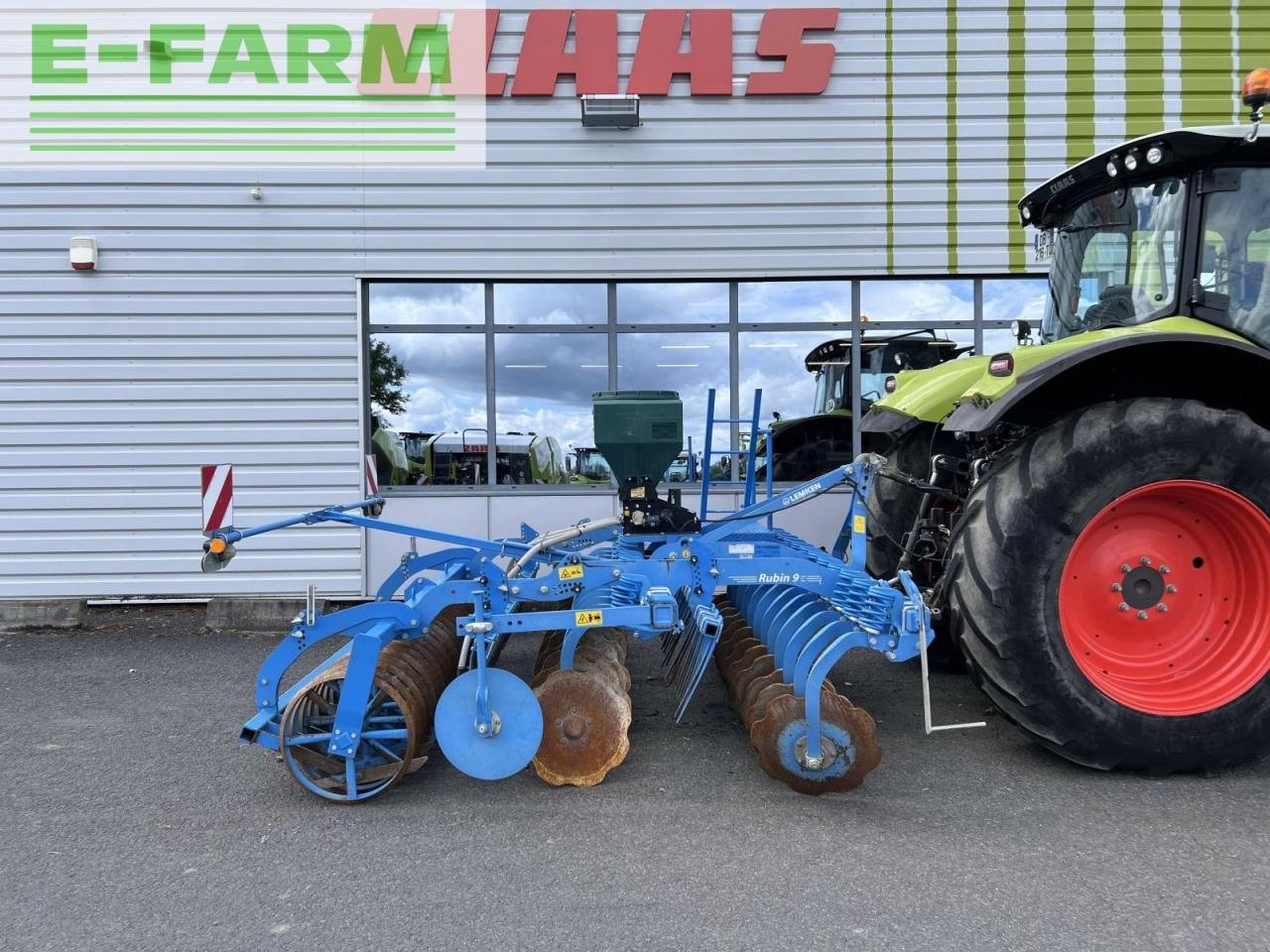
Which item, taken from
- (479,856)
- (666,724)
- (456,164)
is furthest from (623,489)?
(456,164)

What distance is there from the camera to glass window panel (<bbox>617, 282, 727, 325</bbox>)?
22.0 feet

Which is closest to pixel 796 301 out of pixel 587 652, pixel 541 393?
pixel 541 393

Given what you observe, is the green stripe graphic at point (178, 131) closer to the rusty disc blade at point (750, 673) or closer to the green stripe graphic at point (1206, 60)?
the rusty disc blade at point (750, 673)

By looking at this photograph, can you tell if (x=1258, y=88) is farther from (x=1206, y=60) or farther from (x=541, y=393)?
(x=541, y=393)

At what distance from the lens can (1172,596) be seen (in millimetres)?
3479

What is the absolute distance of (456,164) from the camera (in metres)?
6.49

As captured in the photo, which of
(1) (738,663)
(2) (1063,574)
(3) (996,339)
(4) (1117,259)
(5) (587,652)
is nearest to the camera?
→ (2) (1063,574)

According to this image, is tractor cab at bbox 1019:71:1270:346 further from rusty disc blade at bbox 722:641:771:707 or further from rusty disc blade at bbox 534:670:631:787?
rusty disc blade at bbox 534:670:631:787

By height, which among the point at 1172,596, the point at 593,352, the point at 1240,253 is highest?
the point at 1240,253

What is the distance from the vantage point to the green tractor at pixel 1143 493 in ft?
10.5

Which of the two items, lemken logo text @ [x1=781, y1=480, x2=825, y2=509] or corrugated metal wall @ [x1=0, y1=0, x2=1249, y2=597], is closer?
lemken logo text @ [x1=781, y1=480, x2=825, y2=509]

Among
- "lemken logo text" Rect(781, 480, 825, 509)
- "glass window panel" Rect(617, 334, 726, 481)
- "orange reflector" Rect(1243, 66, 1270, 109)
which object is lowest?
"lemken logo text" Rect(781, 480, 825, 509)

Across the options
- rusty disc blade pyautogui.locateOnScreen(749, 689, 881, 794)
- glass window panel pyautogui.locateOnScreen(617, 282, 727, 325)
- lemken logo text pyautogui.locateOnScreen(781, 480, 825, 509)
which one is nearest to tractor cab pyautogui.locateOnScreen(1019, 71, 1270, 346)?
lemken logo text pyautogui.locateOnScreen(781, 480, 825, 509)

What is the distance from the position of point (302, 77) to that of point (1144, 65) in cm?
656
